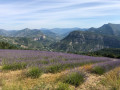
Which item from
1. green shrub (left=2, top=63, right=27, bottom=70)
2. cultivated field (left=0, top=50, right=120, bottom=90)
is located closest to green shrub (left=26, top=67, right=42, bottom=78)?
cultivated field (left=0, top=50, right=120, bottom=90)

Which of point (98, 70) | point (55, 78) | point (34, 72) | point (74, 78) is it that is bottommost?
point (98, 70)

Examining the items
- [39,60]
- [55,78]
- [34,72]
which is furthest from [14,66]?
[55,78]

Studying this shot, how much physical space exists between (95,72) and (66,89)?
315 cm

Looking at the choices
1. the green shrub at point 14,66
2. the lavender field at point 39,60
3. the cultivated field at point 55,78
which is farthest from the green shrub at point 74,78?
the green shrub at point 14,66

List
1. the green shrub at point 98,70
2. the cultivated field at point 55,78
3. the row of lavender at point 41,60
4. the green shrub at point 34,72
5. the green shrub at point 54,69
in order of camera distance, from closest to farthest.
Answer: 1. the cultivated field at point 55,78
2. the green shrub at point 34,72
3. the green shrub at point 54,69
4. the row of lavender at point 41,60
5. the green shrub at point 98,70

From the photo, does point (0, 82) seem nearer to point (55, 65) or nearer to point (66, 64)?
point (55, 65)

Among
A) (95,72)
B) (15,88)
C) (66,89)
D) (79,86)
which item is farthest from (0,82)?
(95,72)

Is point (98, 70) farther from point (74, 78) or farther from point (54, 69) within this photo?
point (74, 78)

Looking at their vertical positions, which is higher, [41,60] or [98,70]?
[41,60]

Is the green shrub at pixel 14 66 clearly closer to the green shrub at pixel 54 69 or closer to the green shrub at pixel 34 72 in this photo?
the green shrub at pixel 54 69

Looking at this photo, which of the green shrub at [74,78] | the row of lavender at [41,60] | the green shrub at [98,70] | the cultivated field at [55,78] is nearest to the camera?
the cultivated field at [55,78]

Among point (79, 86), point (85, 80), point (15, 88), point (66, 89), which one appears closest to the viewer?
point (15, 88)

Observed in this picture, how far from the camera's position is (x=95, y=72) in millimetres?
6555

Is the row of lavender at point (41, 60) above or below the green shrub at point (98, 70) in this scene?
above
